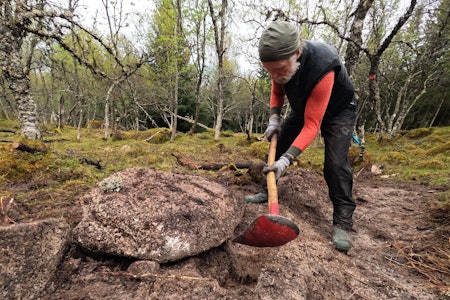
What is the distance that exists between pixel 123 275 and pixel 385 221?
3094mm

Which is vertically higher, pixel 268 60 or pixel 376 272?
pixel 268 60

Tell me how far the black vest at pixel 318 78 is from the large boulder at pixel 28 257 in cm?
233

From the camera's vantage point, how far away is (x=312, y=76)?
2102mm

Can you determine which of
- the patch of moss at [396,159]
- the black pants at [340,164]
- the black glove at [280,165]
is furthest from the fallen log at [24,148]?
the patch of moss at [396,159]

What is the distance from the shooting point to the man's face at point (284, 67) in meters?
2.01

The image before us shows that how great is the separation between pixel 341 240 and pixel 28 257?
252 centimetres

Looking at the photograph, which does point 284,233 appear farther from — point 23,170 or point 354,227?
point 23,170

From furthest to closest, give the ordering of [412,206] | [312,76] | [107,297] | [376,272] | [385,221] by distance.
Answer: [412,206] < [385,221] < [312,76] < [376,272] < [107,297]

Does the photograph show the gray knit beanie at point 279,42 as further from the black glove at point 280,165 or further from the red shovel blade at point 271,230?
the red shovel blade at point 271,230

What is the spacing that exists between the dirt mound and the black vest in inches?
53.2

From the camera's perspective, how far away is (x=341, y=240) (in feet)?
7.41

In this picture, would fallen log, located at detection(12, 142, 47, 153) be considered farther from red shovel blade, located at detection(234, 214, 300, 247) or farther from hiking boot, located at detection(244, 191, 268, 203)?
red shovel blade, located at detection(234, 214, 300, 247)

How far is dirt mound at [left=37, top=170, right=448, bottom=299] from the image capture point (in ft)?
4.91

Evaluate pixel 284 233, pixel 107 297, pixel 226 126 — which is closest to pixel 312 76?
pixel 284 233
